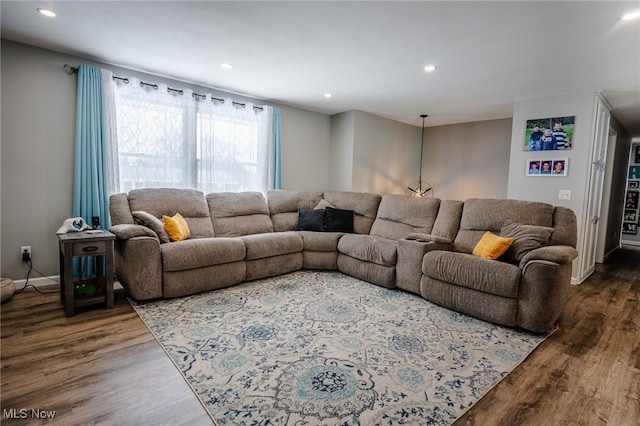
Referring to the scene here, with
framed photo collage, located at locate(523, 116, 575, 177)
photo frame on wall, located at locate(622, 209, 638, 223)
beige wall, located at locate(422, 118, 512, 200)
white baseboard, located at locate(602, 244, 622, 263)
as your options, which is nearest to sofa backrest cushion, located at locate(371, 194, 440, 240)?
framed photo collage, located at locate(523, 116, 575, 177)

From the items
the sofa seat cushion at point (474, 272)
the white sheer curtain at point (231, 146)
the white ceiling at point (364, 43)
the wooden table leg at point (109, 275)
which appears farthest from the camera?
the white sheer curtain at point (231, 146)

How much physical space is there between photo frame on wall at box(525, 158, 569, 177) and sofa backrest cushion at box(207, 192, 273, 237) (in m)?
3.49

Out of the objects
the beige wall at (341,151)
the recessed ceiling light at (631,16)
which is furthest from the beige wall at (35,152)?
the recessed ceiling light at (631,16)

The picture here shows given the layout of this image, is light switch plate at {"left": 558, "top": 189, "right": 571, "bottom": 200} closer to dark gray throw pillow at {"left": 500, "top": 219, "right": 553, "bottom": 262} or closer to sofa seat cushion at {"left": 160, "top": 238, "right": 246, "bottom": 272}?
dark gray throw pillow at {"left": 500, "top": 219, "right": 553, "bottom": 262}

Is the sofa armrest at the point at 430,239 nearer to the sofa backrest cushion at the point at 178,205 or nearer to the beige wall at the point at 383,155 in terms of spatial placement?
the beige wall at the point at 383,155

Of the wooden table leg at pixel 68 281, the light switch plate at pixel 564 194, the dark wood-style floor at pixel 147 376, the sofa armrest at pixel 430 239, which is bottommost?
the dark wood-style floor at pixel 147 376

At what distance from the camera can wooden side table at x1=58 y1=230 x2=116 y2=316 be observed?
2502mm

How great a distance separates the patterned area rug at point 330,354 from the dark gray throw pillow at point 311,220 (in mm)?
1243

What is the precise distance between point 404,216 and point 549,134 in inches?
82.9

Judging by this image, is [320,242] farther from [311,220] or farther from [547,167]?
[547,167]

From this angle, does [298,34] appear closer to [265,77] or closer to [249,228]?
[265,77]

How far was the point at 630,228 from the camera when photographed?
7.21 meters

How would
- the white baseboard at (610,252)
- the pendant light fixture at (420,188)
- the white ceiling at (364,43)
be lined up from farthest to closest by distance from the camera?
the pendant light fixture at (420,188)
the white baseboard at (610,252)
the white ceiling at (364,43)

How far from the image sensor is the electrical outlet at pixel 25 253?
308cm
